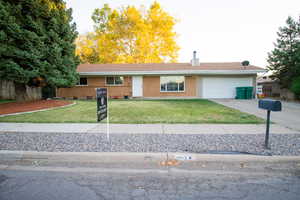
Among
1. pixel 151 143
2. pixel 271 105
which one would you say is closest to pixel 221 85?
pixel 271 105

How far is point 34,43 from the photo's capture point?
10.4 meters

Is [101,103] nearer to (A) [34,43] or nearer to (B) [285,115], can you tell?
(B) [285,115]

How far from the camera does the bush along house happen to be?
655 inches

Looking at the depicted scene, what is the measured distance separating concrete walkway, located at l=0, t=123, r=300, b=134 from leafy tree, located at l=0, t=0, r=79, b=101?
17.0 ft

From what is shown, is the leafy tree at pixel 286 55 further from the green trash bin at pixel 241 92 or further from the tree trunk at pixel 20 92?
the tree trunk at pixel 20 92

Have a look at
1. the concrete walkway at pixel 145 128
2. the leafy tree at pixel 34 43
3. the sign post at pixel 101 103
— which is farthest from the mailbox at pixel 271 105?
the leafy tree at pixel 34 43

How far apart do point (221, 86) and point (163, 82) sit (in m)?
5.91

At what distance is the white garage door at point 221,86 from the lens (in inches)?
659

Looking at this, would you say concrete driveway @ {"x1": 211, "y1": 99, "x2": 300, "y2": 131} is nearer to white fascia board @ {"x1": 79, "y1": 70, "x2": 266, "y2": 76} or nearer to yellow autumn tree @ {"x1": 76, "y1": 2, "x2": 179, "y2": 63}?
white fascia board @ {"x1": 79, "y1": 70, "x2": 266, "y2": 76}

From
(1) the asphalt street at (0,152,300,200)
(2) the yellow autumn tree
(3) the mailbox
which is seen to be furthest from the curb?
(2) the yellow autumn tree

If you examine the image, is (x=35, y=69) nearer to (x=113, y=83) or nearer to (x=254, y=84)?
(x=113, y=83)

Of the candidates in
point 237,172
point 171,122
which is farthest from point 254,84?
point 237,172

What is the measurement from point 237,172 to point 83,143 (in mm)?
3575

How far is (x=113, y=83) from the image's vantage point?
17719mm
